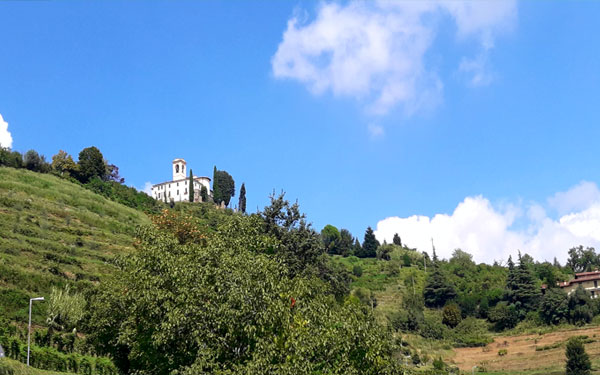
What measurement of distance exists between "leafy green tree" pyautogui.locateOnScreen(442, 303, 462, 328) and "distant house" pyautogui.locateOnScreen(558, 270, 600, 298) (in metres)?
17.7

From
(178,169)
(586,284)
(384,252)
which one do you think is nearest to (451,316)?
(586,284)

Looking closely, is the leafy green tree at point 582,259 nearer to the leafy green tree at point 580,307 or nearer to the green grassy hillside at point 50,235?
the leafy green tree at point 580,307

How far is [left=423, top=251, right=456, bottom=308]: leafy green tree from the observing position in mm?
95250

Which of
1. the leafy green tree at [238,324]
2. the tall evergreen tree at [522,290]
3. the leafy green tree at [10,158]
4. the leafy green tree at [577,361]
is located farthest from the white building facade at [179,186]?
the leafy green tree at [238,324]

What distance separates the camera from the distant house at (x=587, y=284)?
84975 millimetres

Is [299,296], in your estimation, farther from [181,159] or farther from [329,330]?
[181,159]

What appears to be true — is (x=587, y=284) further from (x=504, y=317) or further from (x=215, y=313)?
(x=215, y=313)

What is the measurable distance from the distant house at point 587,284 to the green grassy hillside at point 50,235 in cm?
6971

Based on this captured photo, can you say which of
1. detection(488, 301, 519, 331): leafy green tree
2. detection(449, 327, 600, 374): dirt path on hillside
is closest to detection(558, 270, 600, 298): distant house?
detection(488, 301, 519, 331): leafy green tree

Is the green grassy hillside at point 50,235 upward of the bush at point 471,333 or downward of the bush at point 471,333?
upward

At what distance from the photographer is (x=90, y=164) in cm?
11100

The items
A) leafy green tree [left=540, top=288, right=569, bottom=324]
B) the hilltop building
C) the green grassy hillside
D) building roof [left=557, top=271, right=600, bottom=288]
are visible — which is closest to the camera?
the green grassy hillside

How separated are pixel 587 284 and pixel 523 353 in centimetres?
2716

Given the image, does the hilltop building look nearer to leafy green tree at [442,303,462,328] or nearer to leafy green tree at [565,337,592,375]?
leafy green tree at [442,303,462,328]
